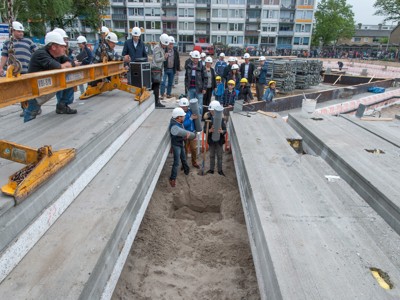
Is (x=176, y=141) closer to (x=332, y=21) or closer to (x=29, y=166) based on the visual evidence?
(x=29, y=166)

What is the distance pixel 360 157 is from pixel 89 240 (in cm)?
408

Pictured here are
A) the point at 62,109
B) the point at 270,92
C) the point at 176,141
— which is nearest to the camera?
the point at 62,109

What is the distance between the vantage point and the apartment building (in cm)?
5716

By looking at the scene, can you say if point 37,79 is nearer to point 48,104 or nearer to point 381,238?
point 48,104

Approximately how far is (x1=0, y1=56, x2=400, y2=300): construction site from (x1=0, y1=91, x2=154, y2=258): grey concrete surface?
0.02 meters

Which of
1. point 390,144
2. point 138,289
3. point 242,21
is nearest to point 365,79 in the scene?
point 390,144

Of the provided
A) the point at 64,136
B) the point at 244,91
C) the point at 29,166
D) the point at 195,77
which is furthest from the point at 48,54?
the point at 244,91

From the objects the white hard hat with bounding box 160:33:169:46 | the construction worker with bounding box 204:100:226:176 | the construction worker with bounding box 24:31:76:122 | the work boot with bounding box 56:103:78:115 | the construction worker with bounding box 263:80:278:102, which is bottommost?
the construction worker with bounding box 204:100:226:176

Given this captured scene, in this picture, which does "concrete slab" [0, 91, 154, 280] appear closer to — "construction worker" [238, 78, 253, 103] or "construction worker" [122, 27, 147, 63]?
"construction worker" [122, 27, 147, 63]

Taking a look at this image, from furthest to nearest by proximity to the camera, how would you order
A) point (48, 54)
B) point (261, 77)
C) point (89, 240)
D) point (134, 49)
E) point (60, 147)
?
point (261, 77) < point (134, 49) < point (48, 54) < point (60, 147) < point (89, 240)

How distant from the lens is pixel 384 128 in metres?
6.70

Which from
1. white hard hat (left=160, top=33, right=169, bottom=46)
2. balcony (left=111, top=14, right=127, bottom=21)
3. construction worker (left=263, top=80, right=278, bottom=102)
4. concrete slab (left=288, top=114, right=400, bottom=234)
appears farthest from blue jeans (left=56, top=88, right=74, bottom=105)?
balcony (left=111, top=14, right=127, bottom=21)

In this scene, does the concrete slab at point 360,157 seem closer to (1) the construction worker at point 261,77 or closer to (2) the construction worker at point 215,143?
(2) the construction worker at point 215,143

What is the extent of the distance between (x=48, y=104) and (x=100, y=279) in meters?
5.01
